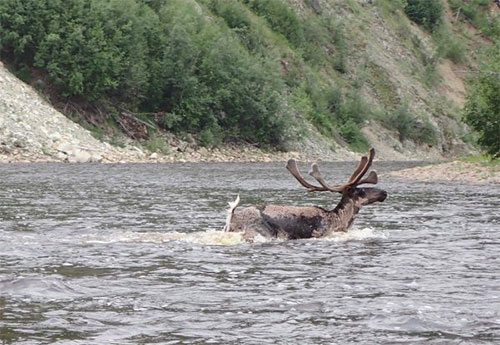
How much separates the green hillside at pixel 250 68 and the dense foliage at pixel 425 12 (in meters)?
0.18

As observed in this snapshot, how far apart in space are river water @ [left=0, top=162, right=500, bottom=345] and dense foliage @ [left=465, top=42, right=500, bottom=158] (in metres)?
18.9

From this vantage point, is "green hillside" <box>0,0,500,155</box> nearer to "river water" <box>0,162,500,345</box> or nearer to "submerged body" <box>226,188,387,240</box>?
"river water" <box>0,162,500,345</box>

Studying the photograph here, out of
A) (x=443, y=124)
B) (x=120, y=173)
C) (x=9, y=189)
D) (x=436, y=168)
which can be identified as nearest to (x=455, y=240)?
(x=9, y=189)

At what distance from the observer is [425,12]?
11238 centimetres

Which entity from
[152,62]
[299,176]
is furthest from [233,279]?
[152,62]

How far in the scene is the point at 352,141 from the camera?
7950cm

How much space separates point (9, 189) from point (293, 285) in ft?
60.3

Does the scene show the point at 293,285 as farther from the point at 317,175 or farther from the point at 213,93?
the point at 213,93

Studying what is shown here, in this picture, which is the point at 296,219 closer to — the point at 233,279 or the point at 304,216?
the point at 304,216

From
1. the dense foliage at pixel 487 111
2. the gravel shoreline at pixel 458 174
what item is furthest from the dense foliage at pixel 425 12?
the dense foliage at pixel 487 111

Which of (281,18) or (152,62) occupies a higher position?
(281,18)

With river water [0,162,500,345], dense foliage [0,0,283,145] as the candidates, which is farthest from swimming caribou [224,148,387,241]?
dense foliage [0,0,283,145]

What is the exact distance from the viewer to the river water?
30.5 ft

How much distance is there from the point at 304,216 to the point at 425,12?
99.3 m
